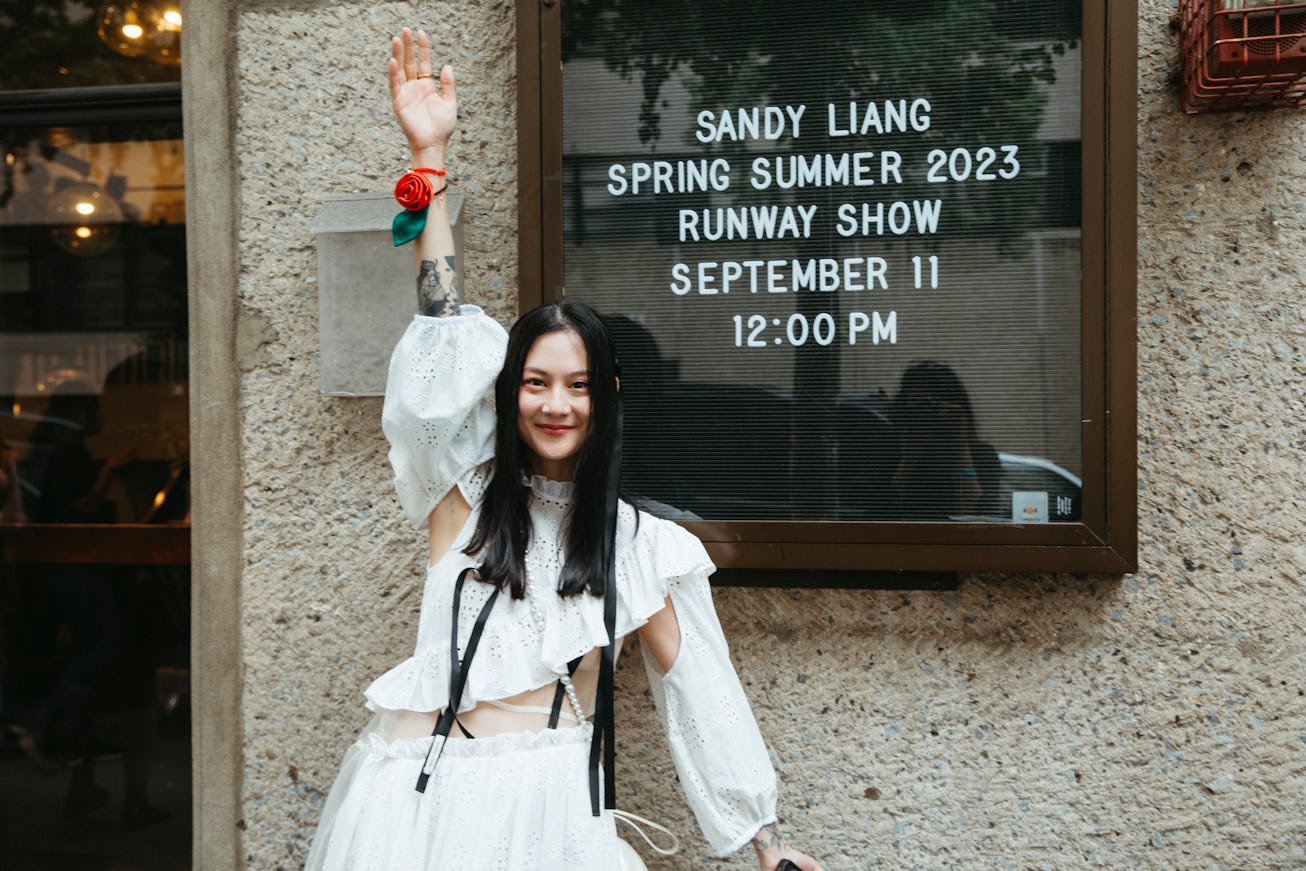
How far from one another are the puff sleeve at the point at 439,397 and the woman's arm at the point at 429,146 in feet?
0.18

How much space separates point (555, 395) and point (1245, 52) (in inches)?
63.9

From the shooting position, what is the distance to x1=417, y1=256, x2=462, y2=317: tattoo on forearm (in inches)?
79.7

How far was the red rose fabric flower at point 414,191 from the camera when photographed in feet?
6.50

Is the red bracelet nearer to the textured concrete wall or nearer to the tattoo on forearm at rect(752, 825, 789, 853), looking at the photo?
the textured concrete wall

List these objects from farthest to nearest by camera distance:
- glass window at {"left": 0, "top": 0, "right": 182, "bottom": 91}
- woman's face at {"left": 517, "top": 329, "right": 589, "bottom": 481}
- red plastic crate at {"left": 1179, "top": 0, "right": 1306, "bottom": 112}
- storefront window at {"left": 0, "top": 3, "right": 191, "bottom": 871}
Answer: storefront window at {"left": 0, "top": 3, "right": 191, "bottom": 871}
glass window at {"left": 0, "top": 0, "right": 182, "bottom": 91}
red plastic crate at {"left": 1179, "top": 0, "right": 1306, "bottom": 112}
woman's face at {"left": 517, "top": 329, "right": 589, "bottom": 481}

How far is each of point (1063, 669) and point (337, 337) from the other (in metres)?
2.04

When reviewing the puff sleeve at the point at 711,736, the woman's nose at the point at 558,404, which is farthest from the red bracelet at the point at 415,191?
the puff sleeve at the point at 711,736

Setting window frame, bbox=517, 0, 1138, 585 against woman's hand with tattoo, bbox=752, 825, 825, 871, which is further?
window frame, bbox=517, 0, 1138, 585

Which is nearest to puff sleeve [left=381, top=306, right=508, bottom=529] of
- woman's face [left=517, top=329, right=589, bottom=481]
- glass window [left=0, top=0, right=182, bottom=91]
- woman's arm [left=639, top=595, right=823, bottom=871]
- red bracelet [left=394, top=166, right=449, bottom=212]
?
woman's face [left=517, top=329, right=589, bottom=481]

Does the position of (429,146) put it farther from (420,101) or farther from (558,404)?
(558,404)

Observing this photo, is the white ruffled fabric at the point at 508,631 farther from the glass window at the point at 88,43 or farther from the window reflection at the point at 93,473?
the window reflection at the point at 93,473

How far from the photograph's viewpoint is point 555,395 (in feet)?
6.39

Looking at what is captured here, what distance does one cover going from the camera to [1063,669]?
8.14 feet

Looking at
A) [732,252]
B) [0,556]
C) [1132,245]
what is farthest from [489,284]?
[0,556]
